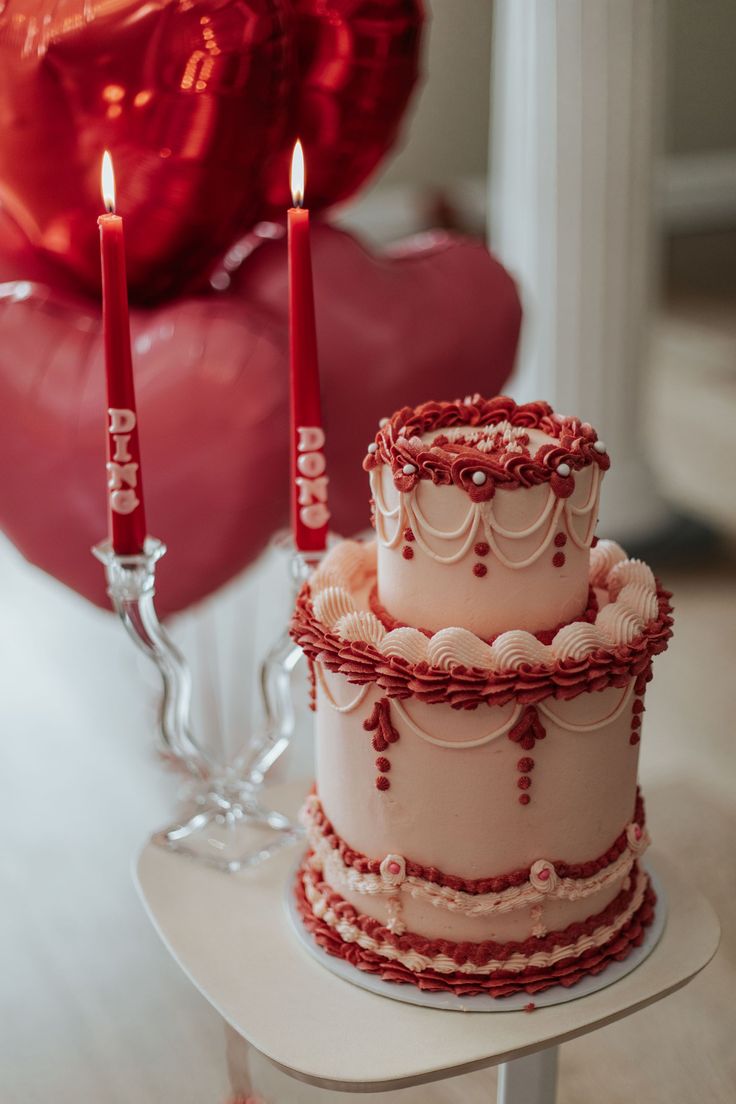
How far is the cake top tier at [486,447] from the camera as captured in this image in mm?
864

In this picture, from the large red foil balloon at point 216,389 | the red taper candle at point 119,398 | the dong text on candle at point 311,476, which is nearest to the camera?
the red taper candle at point 119,398

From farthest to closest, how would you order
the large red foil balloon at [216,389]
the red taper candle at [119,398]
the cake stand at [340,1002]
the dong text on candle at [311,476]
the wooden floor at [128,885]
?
the large red foil balloon at [216,389] < the wooden floor at [128,885] < the dong text on candle at [311,476] < the red taper candle at [119,398] < the cake stand at [340,1002]

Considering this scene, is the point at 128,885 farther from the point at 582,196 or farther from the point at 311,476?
the point at 582,196

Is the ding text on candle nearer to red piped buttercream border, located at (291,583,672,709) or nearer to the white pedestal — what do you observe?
red piped buttercream border, located at (291,583,672,709)

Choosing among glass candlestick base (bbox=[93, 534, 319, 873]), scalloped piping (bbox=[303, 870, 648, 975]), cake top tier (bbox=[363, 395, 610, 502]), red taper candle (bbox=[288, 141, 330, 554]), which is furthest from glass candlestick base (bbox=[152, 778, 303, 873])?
cake top tier (bbox=[363, 395, 610, 502])

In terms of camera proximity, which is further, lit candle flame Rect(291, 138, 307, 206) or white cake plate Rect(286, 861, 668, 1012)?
lit candle flame Rect(291, 138, 307, 206)

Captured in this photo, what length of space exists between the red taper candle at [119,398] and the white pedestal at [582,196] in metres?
1.44

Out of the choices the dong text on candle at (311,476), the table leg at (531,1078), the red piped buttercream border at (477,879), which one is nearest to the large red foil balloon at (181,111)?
the dong text on candle at (311,476)

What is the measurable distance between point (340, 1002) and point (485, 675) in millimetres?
266

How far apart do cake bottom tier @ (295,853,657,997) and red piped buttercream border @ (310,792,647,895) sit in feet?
0.13

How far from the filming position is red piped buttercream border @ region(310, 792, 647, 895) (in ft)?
3.03

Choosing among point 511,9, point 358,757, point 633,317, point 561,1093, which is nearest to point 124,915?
point 561,1093

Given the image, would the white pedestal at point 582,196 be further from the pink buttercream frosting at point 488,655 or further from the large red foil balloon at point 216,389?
the pink buttercream frosting at point 488,655

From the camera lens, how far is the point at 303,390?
3.39 ft
